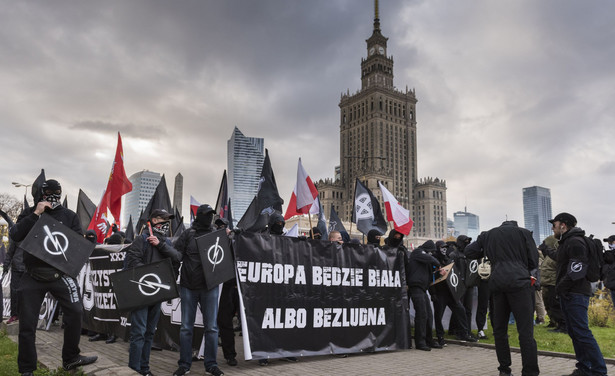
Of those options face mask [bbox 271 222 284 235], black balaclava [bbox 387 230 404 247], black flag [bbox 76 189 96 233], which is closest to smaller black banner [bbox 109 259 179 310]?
face mask [bbox 271 222 284 235]

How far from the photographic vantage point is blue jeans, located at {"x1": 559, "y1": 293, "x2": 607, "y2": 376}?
6105 millimetres

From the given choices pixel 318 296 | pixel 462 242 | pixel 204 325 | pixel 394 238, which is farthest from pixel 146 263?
pixel 462 242

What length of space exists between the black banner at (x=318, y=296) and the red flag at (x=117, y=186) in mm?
5950

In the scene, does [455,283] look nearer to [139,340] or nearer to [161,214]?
[161,214]

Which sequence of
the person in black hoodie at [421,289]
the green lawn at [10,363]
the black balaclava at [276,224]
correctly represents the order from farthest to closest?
1. the person in black hoodie at [421,289]
2. the black balaclava at [276,224]
3. the green lawn at [10,363]

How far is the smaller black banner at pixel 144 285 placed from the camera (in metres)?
5.96

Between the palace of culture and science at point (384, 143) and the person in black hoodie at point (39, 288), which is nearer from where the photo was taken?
the person in black hoodie at point (39, 288)

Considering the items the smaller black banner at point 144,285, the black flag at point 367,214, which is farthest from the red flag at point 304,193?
the smaller black banner at point 144,285

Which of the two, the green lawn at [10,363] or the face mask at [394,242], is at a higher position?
the face mask at [394,242]

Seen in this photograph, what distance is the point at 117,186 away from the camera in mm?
11898

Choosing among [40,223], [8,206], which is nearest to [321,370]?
[40,223]

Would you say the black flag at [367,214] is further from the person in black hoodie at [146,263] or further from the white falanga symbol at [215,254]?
the person in black hoodie at [146,263]

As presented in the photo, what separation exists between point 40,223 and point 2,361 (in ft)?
9.92

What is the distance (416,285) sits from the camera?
9.05 metres
